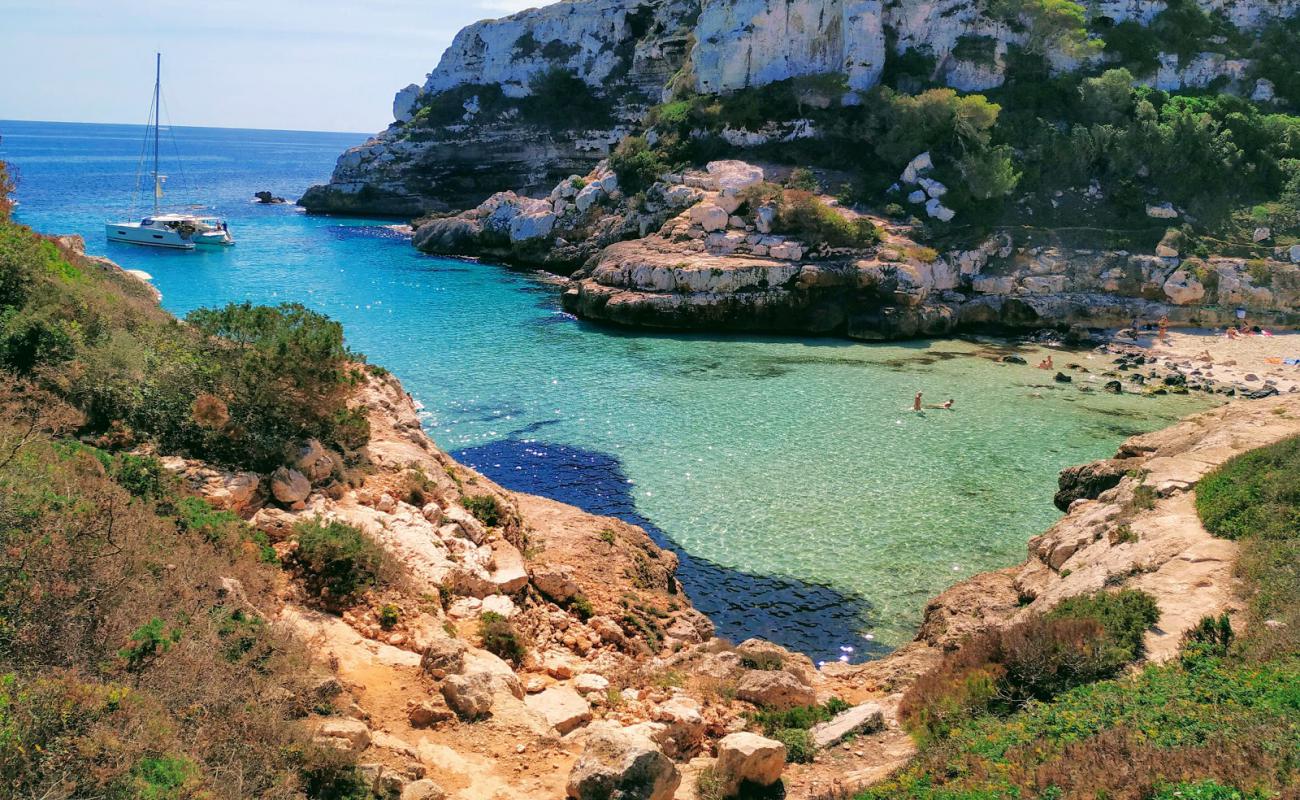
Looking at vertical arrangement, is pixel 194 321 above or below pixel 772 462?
above

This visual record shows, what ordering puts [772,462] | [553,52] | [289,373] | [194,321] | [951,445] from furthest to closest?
[553,52] → [951,445] → [772,462] → [194,321] → [289,373]

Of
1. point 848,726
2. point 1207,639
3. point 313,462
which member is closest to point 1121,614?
point 1207,639

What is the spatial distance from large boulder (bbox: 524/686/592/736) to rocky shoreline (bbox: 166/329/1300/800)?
3cm

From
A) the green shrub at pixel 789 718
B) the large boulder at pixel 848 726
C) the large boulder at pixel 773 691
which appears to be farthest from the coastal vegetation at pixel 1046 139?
the large boulder at pixel 848 726

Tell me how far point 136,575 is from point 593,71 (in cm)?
7121

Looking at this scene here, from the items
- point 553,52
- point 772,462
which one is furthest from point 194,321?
point 553,52

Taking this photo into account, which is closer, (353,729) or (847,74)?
(353,729)

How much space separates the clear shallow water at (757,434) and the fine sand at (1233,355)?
13.0 ft

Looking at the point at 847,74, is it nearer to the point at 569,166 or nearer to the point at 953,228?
the point at 953,228

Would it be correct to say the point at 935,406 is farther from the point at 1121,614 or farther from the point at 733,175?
the point at 733,175

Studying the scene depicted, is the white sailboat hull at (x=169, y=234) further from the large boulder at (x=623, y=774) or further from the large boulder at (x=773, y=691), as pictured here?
the large boulder at (x=623, y=774)

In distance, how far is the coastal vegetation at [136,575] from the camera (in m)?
5.88

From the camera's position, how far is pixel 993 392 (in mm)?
29688

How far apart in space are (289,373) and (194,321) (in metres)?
2.76
